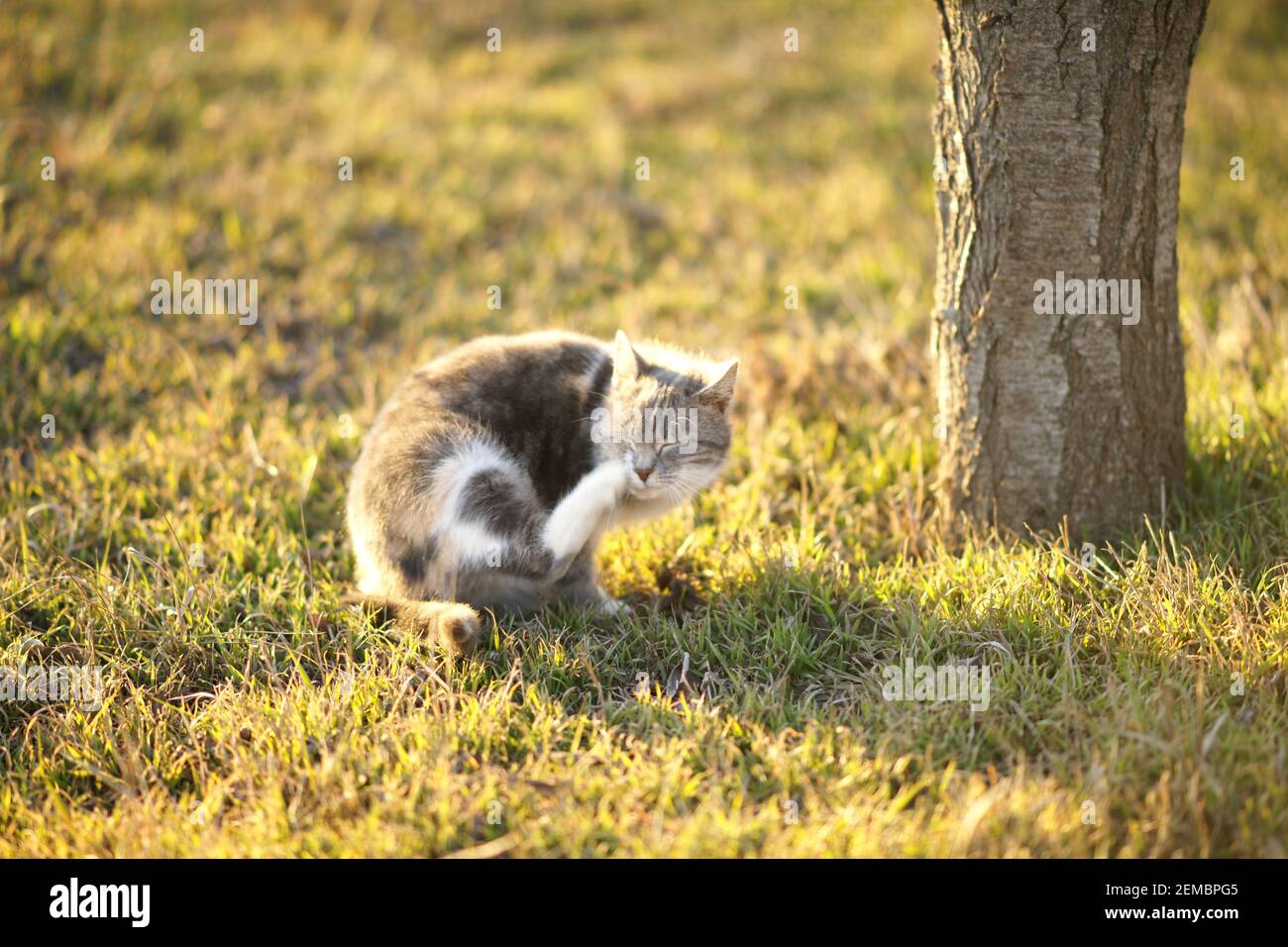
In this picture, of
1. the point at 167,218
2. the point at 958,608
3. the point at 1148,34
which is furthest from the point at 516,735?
the point at 167,218

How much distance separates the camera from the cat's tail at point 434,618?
10.2 feet

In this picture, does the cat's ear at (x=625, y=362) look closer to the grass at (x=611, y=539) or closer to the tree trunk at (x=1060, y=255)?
the grass at (x=611, y=539)

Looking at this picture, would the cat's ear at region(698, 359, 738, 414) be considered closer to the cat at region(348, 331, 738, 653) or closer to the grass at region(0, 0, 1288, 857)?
the cat at region(348, 331, 738, 653)

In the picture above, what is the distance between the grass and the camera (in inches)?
106

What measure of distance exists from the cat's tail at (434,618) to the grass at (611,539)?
0.08 meters

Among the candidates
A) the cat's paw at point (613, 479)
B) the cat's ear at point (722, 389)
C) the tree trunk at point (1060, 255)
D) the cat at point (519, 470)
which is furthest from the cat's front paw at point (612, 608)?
the tree trunk at point (1060, 255)

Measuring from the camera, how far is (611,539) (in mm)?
4090

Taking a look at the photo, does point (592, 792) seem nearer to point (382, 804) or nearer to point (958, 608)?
point (382, 804)

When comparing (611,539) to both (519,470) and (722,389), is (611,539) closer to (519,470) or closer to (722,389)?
(519,470)

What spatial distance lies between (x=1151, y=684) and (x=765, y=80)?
7.35 meters

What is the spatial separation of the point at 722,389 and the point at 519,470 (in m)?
0.83

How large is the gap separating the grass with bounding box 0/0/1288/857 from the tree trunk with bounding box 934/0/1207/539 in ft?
0.97

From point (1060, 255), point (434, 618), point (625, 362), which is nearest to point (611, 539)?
point (625, 362)

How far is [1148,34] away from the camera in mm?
3270
